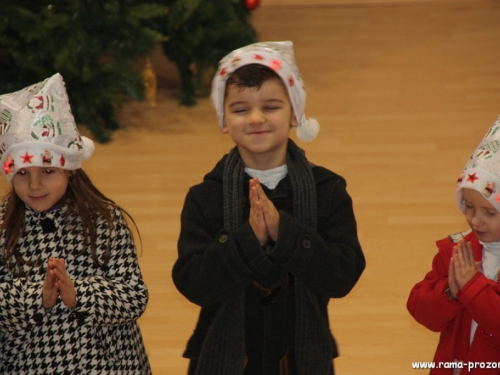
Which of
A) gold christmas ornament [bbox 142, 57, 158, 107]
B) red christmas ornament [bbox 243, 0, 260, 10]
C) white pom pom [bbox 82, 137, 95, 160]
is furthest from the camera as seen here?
red christmas ornament [bbox 243, 0, 260, 10]

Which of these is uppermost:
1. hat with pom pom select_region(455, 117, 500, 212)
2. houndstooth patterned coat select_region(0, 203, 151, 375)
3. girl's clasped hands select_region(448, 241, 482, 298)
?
hat with pom pom select_region(455, 117, 500, 212)

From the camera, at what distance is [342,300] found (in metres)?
4.07

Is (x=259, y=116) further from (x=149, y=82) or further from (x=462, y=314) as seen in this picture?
(x=149, y=82)

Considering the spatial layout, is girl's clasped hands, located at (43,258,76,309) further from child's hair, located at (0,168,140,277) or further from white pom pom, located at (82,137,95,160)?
white pom pom, located at (82,137,95,160)

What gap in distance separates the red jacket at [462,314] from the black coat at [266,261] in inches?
9.6

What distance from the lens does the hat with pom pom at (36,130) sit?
2604 millimetres

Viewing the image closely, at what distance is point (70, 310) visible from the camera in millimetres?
2650

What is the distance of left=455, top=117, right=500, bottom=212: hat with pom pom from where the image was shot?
253 cm

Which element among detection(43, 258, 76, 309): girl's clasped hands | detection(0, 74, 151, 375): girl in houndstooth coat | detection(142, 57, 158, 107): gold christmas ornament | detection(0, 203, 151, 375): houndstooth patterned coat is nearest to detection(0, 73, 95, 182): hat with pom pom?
detection(0, 74, 151, 375): girl in houndstooth coat

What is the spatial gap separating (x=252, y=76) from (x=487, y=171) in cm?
69

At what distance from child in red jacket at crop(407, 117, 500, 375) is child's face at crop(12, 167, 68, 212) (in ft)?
3.50

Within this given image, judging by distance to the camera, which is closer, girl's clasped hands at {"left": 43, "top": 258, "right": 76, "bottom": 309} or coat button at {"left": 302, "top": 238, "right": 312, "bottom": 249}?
coat button at {"left": 302, "top": 238, "right": 312, "bottom": 249}

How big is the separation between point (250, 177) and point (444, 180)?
2.68 meters

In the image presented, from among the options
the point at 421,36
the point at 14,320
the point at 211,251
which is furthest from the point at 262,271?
the point at 421,36
